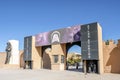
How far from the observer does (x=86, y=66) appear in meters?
24.4

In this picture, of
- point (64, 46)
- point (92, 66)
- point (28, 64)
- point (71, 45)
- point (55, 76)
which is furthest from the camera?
point (28, 64)

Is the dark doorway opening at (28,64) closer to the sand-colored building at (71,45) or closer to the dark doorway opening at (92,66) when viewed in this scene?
the sand-colored building at (71,45)

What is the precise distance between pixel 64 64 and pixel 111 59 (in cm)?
861

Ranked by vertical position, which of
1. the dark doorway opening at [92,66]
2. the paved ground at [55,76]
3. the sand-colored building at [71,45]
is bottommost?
the paved ground at [55,76]

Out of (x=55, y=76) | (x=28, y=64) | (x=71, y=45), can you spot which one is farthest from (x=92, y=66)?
(x=28, y=64)

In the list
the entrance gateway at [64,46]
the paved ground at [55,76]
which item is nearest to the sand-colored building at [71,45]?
the entrance gateway at [64,46]

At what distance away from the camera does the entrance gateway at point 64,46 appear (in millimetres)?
23461

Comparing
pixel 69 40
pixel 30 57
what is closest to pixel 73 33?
pixel 69 40

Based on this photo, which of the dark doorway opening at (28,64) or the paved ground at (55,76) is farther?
the dark doorway opening at (28,64)

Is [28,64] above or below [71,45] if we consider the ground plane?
below

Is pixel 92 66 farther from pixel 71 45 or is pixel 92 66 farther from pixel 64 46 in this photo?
pixel 64 46

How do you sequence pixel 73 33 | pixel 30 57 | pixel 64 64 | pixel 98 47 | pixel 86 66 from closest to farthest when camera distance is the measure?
pixel 98 47, pixel 86 66, pixel 73 33, pixel 64 64, pixel 30 57

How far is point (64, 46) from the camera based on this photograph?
30375 mm

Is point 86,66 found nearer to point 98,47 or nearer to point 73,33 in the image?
point 98,47
